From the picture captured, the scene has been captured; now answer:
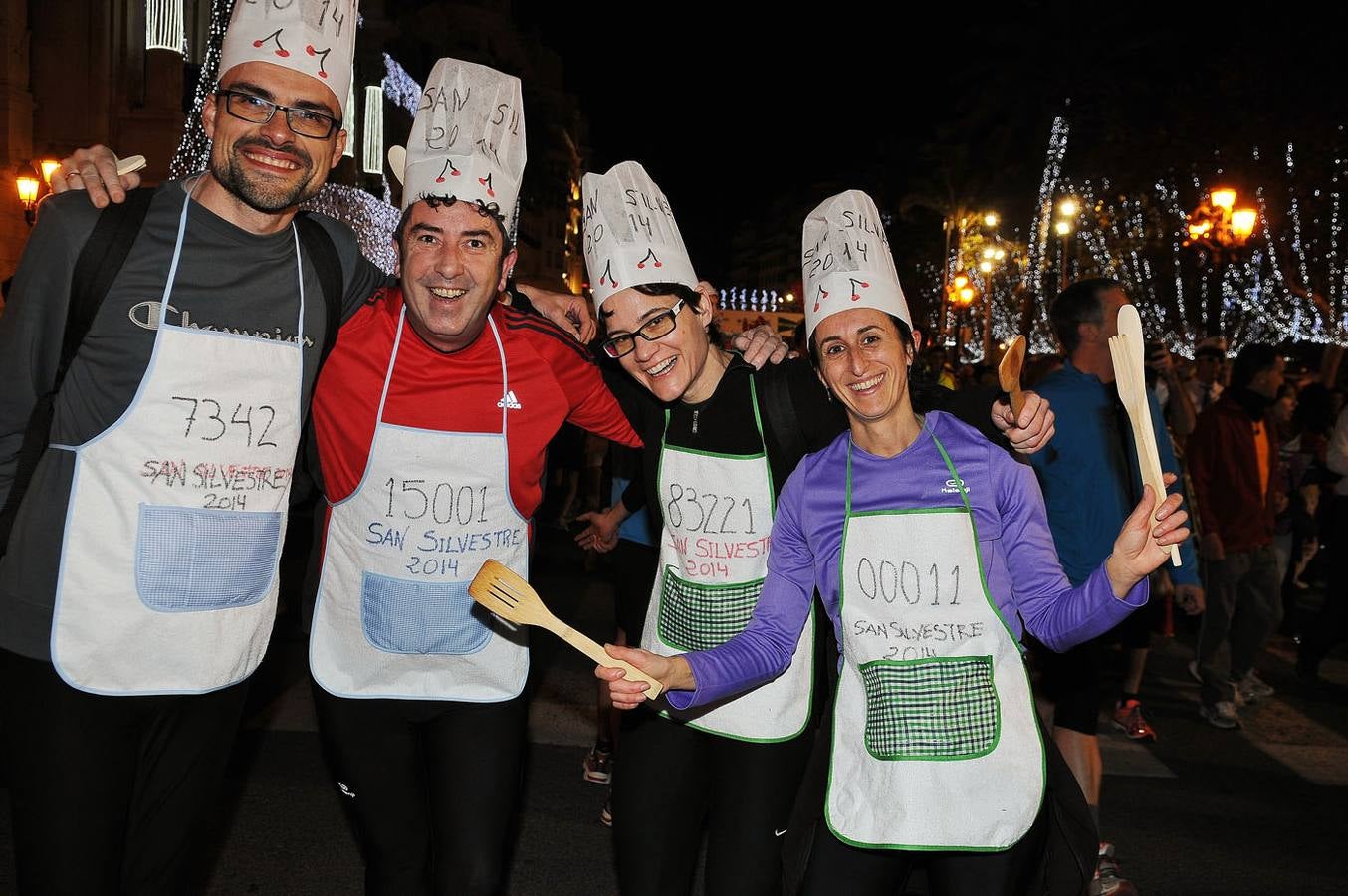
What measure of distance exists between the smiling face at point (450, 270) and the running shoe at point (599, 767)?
318 centimetres

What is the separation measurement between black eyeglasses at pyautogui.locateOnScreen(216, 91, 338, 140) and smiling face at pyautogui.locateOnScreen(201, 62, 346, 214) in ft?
0.04

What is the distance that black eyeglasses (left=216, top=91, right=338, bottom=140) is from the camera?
292 cm

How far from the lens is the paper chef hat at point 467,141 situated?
3.31 metres

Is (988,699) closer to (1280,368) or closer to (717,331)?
(717,331)

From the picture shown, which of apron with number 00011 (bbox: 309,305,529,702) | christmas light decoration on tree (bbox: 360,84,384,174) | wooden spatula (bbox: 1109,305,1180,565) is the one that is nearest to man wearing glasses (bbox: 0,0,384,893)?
apron with number 00011 (bbox: 309,305,529,702)

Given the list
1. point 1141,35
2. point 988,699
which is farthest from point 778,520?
point 1141,35

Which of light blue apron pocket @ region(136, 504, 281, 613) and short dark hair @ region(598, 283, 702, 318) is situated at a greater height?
short dark hair @ region(598, 283, 702, 318)

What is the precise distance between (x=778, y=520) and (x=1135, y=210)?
1384 inches

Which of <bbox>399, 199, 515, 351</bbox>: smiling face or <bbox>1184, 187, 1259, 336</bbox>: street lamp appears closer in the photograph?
<bbox>399, 199, 515, 351</bbox>: smiling face

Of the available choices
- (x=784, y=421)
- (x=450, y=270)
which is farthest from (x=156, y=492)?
(x=784, y=421)

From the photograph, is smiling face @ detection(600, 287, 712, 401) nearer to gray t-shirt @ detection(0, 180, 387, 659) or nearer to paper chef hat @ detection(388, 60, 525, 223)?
paper chef hat @ detection(388, 60, 525, 223)

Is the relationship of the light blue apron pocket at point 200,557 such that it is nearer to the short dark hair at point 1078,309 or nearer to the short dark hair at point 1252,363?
the short dark hair at point 1078,309

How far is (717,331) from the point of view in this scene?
4.00 meters

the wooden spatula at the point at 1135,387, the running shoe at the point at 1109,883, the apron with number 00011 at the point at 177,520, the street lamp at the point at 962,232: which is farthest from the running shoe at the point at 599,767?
the street lamp at the point at 962,232
